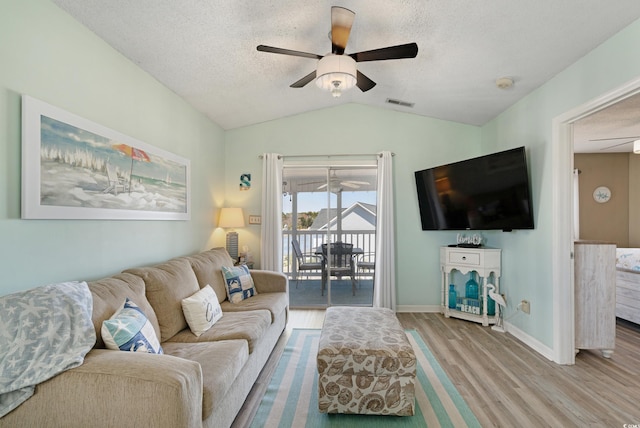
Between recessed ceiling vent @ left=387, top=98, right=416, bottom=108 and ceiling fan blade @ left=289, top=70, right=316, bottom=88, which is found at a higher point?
recessed ceiling vent @ left=387, top=98, right=416, bottom=108

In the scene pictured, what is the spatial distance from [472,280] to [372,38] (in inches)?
121

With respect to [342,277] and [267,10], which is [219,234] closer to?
[342,277]

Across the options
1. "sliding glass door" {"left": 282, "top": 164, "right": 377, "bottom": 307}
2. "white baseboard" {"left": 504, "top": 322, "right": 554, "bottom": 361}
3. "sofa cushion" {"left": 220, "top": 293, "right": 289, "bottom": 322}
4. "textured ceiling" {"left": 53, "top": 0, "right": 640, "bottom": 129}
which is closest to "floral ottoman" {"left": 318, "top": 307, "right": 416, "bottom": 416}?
"sofa cushion" {"left": 220, "top": 293, "right": 289, "bottom": 322}

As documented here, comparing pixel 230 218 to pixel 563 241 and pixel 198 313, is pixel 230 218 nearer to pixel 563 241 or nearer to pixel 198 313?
pixel 198 313

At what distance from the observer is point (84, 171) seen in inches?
80.6

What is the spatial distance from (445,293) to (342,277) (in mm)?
1379

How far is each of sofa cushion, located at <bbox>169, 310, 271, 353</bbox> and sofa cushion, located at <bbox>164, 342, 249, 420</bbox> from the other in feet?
0.29

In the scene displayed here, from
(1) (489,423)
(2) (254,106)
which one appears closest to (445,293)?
(1) (489,423)

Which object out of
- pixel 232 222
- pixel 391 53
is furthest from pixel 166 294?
pixel 391 53

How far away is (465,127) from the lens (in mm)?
4324

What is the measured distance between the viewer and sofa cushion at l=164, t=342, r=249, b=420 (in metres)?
1.57

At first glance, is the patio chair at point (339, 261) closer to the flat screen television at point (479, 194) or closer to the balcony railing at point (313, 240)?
the balcony railing at point (313, 240)

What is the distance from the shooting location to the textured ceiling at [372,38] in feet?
6.75

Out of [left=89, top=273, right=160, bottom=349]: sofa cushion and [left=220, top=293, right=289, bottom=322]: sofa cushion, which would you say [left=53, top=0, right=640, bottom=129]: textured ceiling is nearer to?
[left=89, top=273, right=160, bottom=349]: sofa cushion
